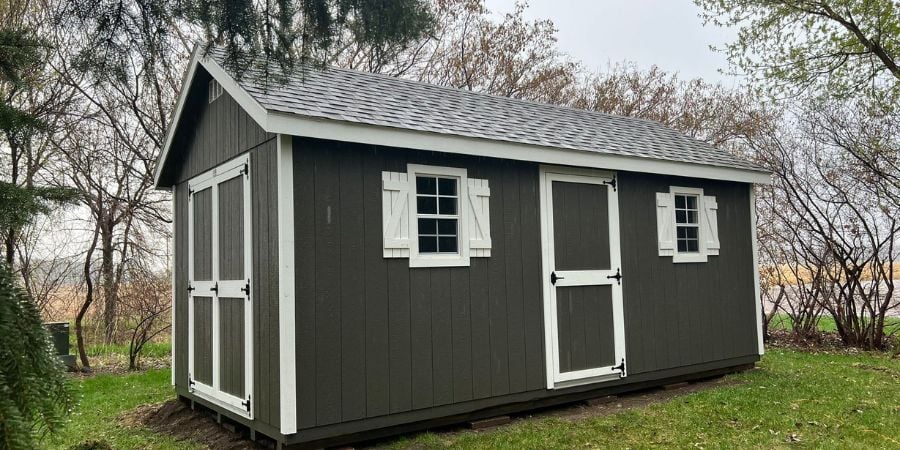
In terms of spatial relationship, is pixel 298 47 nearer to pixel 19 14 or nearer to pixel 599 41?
pixel 19 14

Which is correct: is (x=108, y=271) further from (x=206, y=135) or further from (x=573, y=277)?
(x=573, y=277)

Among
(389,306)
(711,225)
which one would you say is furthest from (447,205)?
(711,225)

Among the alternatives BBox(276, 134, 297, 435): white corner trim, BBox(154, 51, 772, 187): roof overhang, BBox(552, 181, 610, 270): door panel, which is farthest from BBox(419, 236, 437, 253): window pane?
BBox(552, 181, 610, 270): door panel

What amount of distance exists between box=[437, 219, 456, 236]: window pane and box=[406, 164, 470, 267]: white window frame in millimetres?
49

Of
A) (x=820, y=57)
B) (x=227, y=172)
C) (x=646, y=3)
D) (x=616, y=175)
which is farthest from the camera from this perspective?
(x=646, y=3)

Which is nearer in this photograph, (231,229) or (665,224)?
(231,229)

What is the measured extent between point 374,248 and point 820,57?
9.21 meters

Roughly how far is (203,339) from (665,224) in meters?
4.91

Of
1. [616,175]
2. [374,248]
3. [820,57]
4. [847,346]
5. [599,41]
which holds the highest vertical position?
[599,41]

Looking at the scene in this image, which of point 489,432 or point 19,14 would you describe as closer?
point 489,432

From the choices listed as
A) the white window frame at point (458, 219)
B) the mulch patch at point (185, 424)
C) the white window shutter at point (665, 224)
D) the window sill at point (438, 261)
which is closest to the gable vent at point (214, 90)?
the white window frame at point (458, 219)

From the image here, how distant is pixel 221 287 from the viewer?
220 inches

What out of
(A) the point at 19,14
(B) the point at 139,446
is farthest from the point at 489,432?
(A) the point at 19,14

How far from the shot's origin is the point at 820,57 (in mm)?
10516
